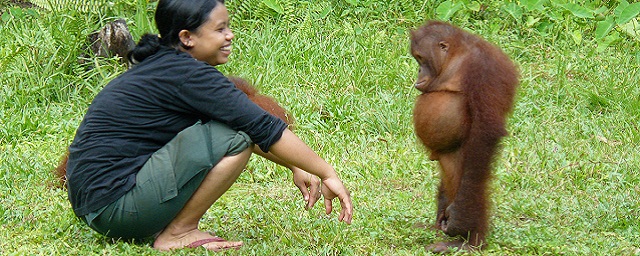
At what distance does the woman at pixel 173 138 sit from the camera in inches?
127

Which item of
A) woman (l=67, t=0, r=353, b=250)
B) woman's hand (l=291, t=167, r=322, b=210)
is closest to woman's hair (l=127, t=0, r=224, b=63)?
woman (l=67, t=0, r=353, b=250)

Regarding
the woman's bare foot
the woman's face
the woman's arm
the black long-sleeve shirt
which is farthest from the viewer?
the woman's arm

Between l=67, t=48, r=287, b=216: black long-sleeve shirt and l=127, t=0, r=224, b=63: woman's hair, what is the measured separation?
44mm

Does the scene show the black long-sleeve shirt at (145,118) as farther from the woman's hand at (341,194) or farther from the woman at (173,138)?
the woman's hand at (341,194)

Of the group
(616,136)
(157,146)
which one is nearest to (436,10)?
(616,136)

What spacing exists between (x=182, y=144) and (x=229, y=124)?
19 cm

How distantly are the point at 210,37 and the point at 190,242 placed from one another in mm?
781

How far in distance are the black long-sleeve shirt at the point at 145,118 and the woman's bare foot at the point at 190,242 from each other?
0.26 m

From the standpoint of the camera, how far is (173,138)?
3.38 m

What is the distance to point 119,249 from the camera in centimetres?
344

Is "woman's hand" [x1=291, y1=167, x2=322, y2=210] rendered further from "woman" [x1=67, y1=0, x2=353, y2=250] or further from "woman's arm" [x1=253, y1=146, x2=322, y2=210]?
"woman" [x1=67, y1=0, x2=353, y2=250]

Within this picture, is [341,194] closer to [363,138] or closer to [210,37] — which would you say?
[210,37]

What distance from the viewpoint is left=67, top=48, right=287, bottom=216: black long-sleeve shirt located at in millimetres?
3217

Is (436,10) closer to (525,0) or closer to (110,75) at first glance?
(525,0)
